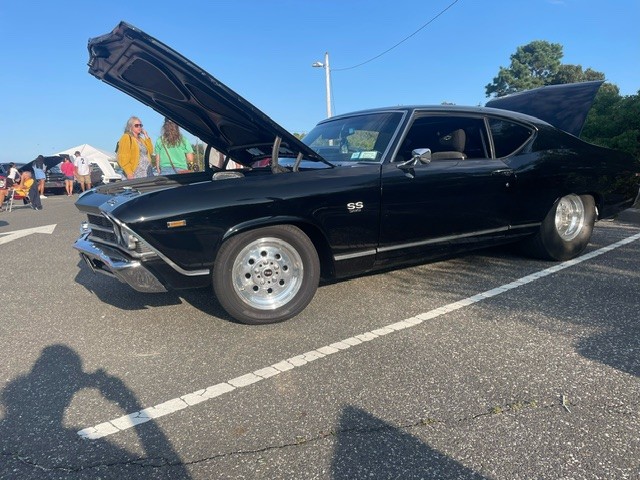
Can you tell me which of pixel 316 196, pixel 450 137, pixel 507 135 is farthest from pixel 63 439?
pixel 507 135

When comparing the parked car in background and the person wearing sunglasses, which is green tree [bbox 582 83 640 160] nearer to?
the person wearing sunglasses

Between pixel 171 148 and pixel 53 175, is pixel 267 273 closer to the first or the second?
pixel 171 148

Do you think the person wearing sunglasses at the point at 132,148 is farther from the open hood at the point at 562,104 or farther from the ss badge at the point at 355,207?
the open hood at the point at 562,104

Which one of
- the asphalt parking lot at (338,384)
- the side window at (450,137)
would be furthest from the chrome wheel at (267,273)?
the side window at (450,137)

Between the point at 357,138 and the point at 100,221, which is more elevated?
the point at 357,138

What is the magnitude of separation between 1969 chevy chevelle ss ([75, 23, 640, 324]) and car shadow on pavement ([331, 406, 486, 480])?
1.37m

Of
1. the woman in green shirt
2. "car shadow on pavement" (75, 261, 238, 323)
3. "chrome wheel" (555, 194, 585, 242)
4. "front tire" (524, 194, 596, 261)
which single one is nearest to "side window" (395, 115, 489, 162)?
"front tire" (524, 194, 596, 261)

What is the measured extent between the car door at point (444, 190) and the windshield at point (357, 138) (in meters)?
0.17

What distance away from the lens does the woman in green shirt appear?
639 centimetres

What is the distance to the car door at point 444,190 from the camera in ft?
11.9

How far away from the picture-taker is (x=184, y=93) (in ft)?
12.1

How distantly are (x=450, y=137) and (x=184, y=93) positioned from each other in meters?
2.36

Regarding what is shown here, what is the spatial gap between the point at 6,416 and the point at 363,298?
96.6 inches

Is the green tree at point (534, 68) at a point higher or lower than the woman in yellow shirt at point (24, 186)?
higher
